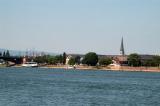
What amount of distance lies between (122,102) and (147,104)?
241 centimetres

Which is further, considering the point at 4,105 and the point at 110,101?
the point at 110,101

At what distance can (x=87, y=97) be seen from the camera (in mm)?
63281

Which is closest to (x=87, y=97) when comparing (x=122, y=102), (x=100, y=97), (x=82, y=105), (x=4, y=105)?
(x=100, y=97)

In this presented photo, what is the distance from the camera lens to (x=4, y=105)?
51.4m

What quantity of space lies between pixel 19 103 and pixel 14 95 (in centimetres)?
924

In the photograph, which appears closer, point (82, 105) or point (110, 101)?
point (82, 105)

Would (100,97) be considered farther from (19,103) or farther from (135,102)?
(19,103)

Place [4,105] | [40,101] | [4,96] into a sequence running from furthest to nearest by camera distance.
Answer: [4,96] → [40,101] → [4,105]

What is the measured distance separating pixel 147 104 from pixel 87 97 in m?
7.79

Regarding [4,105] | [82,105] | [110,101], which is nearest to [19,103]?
[4,105]

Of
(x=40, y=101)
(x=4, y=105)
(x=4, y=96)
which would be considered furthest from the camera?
(x=4, y=96)

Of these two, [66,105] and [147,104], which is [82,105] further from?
[147,104]

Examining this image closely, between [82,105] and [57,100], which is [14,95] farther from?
[82,105]

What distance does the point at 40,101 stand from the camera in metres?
56.1
